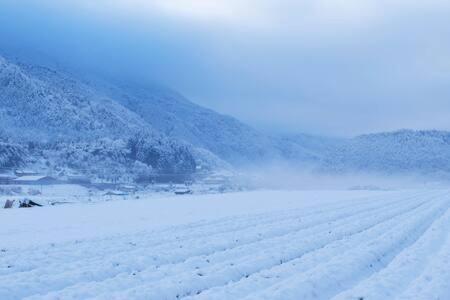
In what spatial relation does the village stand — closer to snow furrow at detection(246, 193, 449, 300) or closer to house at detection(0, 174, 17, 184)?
house at detection(0, 174, 17, 184)

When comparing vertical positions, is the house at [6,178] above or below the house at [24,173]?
below

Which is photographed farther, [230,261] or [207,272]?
[230,261]

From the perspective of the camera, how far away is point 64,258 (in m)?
14.2

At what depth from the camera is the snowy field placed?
34.1 feet

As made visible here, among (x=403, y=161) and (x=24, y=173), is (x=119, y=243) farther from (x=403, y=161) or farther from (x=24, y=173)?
(x=403, y=161)

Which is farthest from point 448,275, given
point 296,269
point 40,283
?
point 40,283

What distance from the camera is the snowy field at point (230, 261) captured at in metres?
10.4

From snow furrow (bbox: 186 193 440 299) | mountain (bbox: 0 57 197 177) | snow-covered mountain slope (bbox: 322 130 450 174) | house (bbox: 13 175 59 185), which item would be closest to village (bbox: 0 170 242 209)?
house (bbox: 13 175 59 185)

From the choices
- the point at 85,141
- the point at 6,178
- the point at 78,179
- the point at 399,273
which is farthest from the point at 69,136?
the point at 399,273

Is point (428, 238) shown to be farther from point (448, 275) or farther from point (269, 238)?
point (448, 275)

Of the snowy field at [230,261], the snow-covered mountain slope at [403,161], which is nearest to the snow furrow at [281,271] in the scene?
the snowy field at [230,261]

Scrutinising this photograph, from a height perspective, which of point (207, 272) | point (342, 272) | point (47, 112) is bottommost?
point (207, 272)

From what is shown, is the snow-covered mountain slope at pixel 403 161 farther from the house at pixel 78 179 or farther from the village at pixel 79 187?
the house at pixel 78 179

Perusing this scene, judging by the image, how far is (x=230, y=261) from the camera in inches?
534
